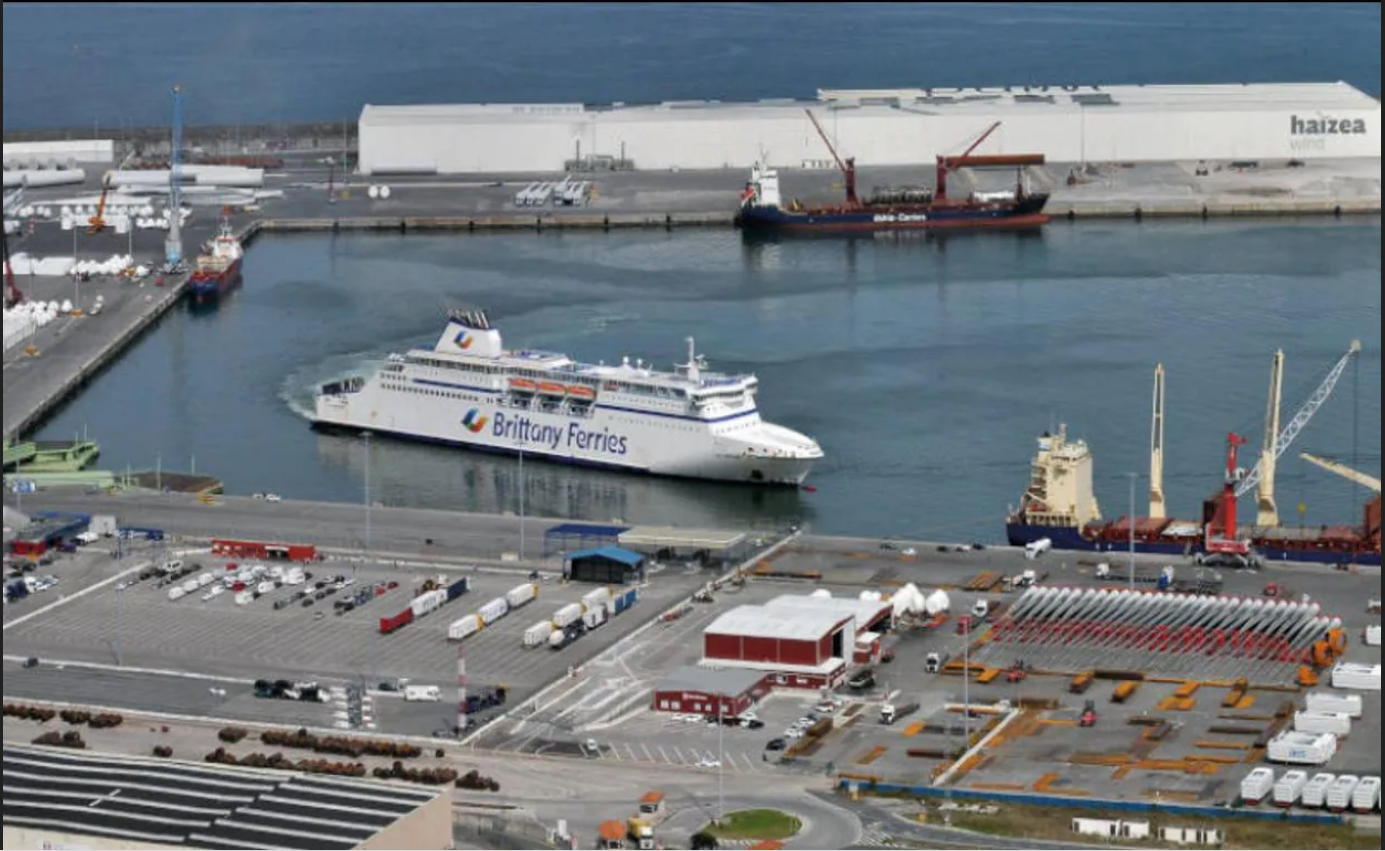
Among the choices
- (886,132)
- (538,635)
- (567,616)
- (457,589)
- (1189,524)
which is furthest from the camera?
(886,132)

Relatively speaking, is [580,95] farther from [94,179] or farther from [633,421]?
[633,421]

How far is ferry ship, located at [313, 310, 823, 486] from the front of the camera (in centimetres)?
5206

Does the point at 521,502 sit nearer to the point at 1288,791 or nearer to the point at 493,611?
the point at 493,611

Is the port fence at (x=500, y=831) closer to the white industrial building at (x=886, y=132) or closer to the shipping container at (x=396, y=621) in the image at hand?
the shipping container at (x=396, y=621)

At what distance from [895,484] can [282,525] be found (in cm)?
990

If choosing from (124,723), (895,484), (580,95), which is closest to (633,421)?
(895,484)

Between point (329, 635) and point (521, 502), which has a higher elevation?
point (521, 502)

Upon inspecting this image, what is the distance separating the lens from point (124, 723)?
37.1 metres

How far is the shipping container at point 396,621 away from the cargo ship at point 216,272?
2869 cm

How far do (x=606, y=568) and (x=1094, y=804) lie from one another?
11734 mm

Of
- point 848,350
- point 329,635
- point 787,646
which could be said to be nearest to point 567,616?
point 329,635

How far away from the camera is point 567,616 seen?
4031 centimetres

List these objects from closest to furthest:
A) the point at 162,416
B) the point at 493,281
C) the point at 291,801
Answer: the point at 291,801
the point at 162,416
the point at 493,281

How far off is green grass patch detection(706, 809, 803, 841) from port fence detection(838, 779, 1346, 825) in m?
1.10
